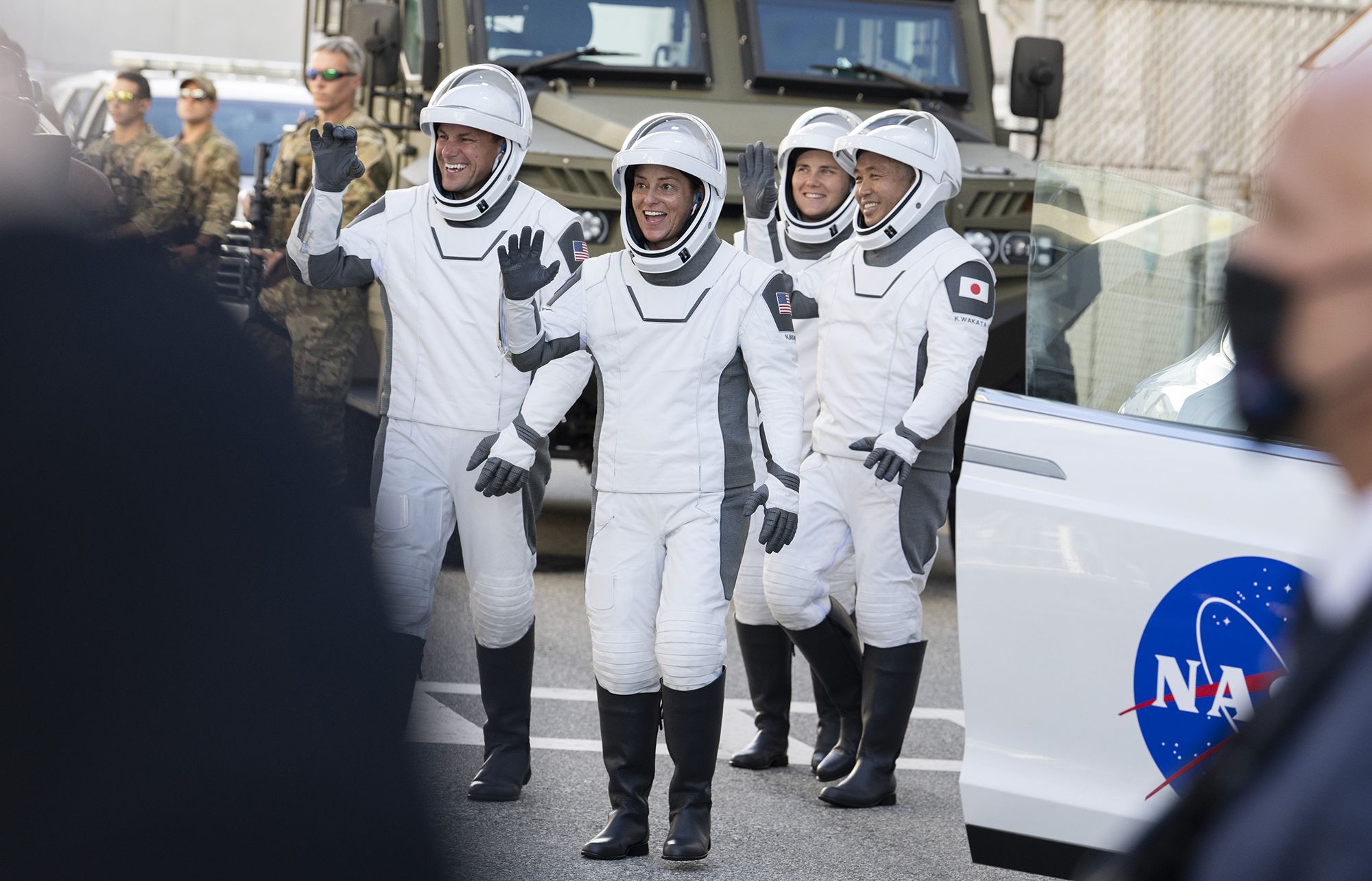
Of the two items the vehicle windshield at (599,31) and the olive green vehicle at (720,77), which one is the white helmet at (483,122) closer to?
the olive green vehicle at (720,77)

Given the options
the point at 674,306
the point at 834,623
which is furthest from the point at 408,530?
the point at 834,623

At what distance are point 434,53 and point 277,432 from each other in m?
7.61

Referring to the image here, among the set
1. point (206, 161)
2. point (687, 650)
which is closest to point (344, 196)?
point (206, 161)

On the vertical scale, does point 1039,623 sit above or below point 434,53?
below

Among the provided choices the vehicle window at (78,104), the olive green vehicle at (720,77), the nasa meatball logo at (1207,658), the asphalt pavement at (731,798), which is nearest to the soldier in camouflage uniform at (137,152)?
the olive green vehicle at (720,77)

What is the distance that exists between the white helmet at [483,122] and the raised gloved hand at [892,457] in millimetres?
1343

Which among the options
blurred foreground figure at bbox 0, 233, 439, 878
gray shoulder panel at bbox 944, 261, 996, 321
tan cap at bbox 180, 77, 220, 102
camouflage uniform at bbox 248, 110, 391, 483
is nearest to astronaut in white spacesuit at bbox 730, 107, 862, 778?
gray shoulder panel at bbox 944, 261, 996, 321

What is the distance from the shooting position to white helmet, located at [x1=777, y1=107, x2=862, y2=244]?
6449 mm

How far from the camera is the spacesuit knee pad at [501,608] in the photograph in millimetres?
5387

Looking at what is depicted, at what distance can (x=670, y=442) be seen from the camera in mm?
4949

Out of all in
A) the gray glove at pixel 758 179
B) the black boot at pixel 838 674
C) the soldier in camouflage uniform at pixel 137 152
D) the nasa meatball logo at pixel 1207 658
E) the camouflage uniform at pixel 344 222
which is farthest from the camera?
the soldier in camouflage uniform at pixel 137 152

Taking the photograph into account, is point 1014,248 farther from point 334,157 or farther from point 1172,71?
point 1172,71

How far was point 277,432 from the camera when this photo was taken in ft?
3.94

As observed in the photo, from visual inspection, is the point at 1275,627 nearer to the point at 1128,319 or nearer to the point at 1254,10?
the point at 1128,319
